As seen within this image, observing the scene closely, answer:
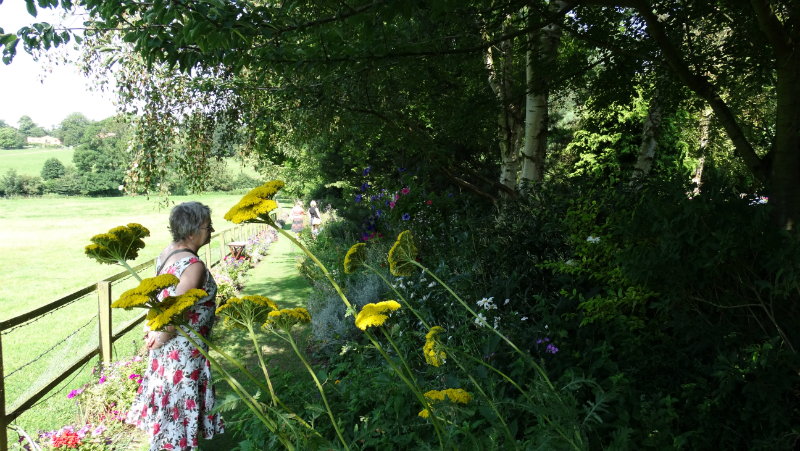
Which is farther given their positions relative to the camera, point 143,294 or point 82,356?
point 82,356

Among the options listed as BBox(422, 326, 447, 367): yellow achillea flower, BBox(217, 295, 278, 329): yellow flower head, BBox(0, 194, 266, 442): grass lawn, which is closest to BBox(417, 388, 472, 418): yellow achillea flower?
BBox(422, 326, 447, 367): yellow achillea flower

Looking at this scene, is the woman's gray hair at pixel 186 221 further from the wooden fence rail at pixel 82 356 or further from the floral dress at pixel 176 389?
the wooden fence rail at pixel 82 356

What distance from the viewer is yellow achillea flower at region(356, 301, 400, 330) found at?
43.1 inches

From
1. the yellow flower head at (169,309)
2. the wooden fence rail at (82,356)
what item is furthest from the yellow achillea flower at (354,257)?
the wooden fence rail at (82,356)

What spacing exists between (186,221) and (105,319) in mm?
2084

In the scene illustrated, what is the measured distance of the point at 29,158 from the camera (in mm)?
69688

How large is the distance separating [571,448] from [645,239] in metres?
1.26

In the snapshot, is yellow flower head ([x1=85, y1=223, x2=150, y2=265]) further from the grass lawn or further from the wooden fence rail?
the grass lawn

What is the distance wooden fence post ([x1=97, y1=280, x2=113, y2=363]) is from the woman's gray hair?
180 cm

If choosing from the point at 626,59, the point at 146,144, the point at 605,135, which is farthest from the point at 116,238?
the point at 605,135

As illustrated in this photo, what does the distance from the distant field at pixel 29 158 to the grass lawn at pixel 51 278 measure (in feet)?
43.5

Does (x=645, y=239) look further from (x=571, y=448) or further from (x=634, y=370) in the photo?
(x=571, y=448)

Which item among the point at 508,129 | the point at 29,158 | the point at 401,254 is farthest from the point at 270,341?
the point at 29,158

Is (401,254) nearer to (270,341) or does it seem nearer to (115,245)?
(115,245)
